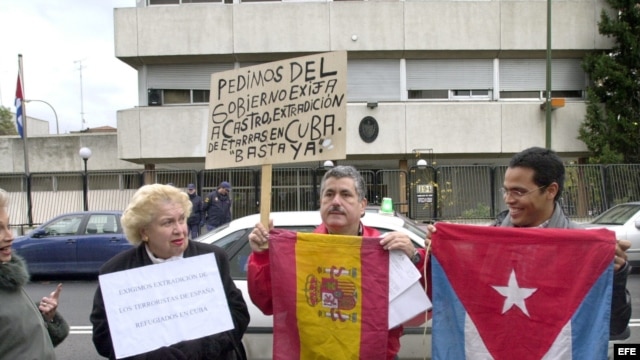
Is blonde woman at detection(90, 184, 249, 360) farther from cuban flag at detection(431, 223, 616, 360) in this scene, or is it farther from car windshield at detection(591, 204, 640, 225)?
car windshield at detection(591, 204, 640, 225)

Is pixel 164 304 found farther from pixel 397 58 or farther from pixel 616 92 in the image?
pixel 616 92

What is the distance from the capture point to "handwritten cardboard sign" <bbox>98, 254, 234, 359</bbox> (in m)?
2.55

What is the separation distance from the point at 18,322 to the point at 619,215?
11964 millimetres

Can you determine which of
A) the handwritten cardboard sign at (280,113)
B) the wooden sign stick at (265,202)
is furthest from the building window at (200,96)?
the wooden sign stick at (265,202)

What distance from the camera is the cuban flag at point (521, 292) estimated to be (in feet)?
8.68

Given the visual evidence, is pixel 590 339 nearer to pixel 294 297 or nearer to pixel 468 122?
pixel 294 297

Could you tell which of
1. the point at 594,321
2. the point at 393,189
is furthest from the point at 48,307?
the point at 393,189

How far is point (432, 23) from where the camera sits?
1994cm

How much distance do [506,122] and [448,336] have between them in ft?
61.7

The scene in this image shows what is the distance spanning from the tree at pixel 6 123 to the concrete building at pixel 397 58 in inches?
1525

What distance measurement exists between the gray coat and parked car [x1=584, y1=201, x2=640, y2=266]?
394 inches

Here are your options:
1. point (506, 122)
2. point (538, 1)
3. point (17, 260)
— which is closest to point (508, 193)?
point (17, 260)

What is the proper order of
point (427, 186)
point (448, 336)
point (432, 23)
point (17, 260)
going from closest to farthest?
point (17, 260)
point (448, 336)
point (427, 186)
point (432, 23)

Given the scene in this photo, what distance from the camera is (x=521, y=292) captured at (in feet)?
8.95
